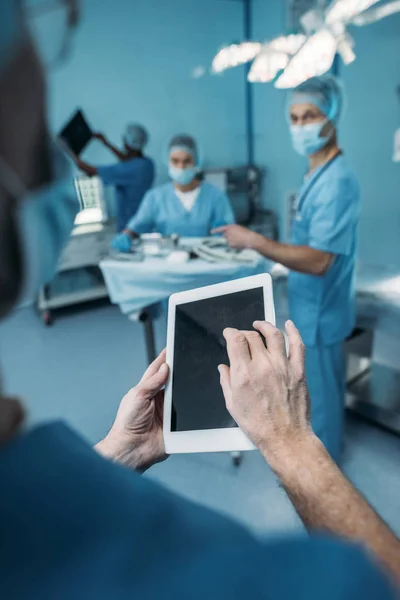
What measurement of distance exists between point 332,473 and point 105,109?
346 cm

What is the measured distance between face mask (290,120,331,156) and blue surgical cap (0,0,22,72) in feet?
4.09

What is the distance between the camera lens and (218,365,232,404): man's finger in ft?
1.94

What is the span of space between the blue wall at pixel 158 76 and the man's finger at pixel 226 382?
293 cm

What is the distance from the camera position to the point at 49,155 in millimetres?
294

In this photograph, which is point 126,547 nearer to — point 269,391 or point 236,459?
point 269,391

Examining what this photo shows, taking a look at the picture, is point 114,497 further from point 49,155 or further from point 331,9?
point 331,9

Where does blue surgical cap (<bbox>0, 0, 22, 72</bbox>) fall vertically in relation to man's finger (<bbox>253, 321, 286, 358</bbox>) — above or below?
above

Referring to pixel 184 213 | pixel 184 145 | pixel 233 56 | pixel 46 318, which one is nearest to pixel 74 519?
pixel 184 213

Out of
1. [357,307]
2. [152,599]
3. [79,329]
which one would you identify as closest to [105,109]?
[79,329]

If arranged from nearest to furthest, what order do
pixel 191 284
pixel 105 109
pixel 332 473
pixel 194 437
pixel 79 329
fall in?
pixel 332 473, pixel 194 437, pixel 191 284, pixel 79 329, pixel 105 109

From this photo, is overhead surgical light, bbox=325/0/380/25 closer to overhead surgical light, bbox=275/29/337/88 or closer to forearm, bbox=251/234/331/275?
overhead surgical light, bbox=275/29/337/88

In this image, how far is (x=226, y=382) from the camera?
59 centimetres

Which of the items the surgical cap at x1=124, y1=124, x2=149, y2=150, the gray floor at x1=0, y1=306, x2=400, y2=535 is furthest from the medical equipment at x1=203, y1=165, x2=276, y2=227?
the gray floor at x1=0, y1=306, x2=400, y2=535

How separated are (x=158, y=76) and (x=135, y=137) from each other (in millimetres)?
1135
